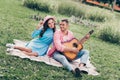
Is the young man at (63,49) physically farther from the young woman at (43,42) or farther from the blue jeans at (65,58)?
the young woman at (43,42)

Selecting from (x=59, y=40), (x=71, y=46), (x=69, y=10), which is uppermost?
(x=59, y=40)

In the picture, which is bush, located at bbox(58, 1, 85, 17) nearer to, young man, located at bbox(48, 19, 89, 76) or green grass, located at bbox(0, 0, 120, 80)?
green grass, located at bbox(0, 0, 120, 80)

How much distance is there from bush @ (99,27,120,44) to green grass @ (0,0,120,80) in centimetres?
31

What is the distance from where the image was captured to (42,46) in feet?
27.6

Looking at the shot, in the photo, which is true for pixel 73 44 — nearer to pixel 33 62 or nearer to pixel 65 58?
pixel 65 58

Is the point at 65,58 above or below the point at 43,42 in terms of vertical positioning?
below

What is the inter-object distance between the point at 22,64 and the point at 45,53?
110 cm

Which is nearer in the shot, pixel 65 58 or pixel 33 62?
pixel 33 62

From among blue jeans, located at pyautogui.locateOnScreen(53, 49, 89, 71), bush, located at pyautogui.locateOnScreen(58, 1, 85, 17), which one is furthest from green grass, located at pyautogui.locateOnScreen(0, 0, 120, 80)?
bush, located at pyautogui.locateOnScreen(58, 1, 85, 17)

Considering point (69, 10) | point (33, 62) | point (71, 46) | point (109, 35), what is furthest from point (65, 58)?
point (69, 10)

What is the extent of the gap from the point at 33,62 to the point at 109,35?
625cm

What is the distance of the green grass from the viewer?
7.07m

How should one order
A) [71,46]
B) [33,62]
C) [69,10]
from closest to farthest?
1. [33,62]
2. [71,46]
3. [69,10]

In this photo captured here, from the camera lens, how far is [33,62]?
7.82m
